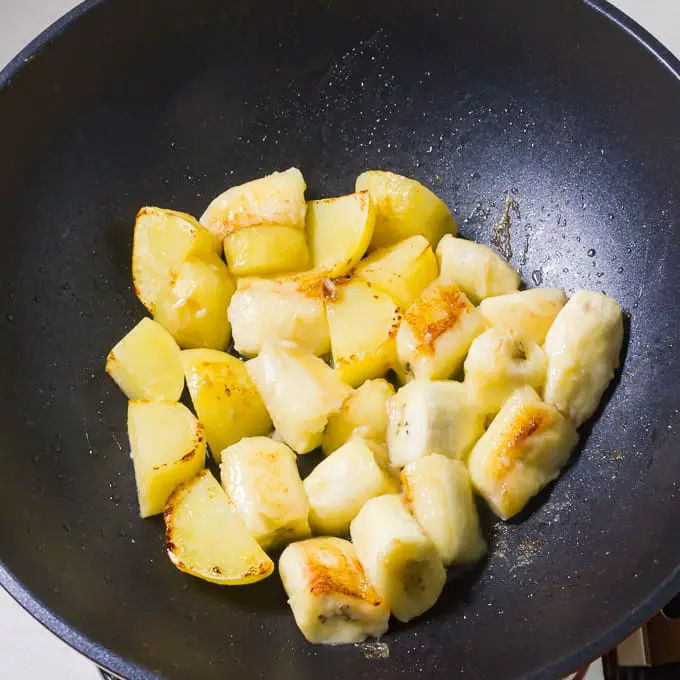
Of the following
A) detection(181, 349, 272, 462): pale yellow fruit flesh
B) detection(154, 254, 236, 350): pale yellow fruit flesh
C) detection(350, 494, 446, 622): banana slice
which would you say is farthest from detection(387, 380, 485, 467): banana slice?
detection(154, 254, 236, 350): pale yellow fruit flesh

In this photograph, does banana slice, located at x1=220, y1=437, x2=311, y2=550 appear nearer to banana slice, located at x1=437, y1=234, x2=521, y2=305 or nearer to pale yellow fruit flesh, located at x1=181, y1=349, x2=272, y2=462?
pale yellow fruit flesh, located at x1=181, y1=349, x2=272, y2=462

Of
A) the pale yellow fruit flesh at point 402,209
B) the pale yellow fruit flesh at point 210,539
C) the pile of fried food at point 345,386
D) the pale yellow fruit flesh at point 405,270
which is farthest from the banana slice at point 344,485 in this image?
the pale yellow fruit flesh at point 402,209


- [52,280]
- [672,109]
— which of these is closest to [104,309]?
Result: [52,280]

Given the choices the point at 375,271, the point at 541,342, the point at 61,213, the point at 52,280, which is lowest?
the point at 541,342

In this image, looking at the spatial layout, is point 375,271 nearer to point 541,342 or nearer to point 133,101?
point 541,342

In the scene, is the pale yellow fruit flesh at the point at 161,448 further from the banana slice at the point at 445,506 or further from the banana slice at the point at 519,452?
the banana slice at the point at 519,452

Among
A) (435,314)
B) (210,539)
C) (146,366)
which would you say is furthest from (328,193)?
(210,539)
